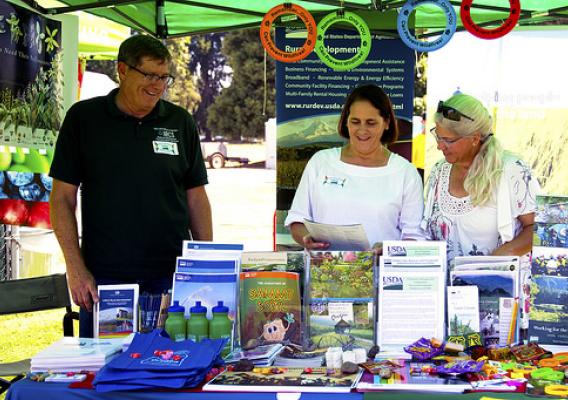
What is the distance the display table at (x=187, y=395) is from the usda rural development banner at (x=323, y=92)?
9.80ft

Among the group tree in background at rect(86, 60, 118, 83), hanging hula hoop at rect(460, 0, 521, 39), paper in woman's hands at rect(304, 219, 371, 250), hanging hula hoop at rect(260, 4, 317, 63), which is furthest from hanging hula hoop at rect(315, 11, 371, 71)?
tree in background at rect(86, 60, 118, 83)

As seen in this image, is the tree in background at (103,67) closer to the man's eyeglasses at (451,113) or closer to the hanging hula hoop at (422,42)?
the hanging hula hoop at (422,42)

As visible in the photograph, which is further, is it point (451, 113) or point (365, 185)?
point (365, 185)

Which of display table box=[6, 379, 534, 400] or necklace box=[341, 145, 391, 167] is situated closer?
display table box=[6, 379, 534, 400]

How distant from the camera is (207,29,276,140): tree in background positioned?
899 inches

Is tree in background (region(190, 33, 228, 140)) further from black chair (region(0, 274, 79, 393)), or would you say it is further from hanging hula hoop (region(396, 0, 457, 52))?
hanging hula hoop (region(396, 0, 457, 52))

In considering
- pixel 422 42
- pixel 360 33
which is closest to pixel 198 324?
pixel 422 42

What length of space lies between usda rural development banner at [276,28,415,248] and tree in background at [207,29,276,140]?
16758 mm

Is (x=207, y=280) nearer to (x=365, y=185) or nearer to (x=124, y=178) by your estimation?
(x=124, y=178)

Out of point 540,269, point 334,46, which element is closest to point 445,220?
point 540,269

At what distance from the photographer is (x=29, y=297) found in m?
3.70

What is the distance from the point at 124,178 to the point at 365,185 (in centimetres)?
100

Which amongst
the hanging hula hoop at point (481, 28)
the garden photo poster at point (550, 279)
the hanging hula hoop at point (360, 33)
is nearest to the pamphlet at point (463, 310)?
the garden photo poster at point (550, 279)

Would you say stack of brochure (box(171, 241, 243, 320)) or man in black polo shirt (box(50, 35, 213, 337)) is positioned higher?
man in black polo shirt (box(50, 35, 213, 337))
